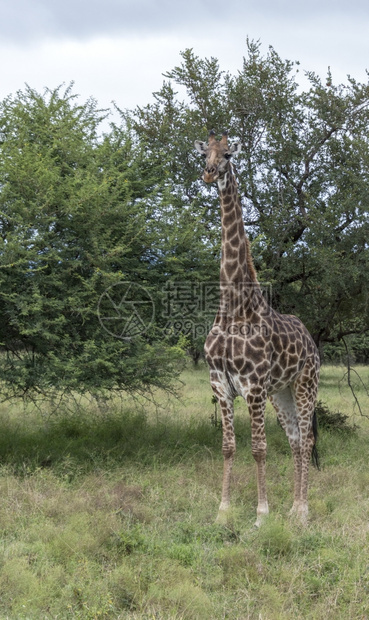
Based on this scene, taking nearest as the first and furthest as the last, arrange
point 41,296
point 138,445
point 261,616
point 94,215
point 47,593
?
point 261,616 → point 47,593 → point 41,296 → point 94,215 → point 138,445

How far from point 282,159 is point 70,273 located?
5200mm

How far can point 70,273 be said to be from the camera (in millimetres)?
8789

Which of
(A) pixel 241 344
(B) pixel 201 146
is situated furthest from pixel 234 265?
(B) pixel 201 146

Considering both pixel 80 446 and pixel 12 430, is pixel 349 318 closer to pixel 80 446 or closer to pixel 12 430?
pixel 80 446

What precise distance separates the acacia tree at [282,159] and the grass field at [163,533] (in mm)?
3406

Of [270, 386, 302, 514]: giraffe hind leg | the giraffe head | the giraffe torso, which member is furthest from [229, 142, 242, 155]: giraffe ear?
[270, 386, 302, 514]: giraffe hind leg

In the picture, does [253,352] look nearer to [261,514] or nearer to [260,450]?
[260,450]

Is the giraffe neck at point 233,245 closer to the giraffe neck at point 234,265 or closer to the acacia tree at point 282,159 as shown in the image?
the giraffe neck at point 234,265

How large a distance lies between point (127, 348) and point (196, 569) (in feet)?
13.7

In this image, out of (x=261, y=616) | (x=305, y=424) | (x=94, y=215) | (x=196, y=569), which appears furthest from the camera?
(x=94, y=215)

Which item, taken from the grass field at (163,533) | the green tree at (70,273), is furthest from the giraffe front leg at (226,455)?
the green tree at (70,273)

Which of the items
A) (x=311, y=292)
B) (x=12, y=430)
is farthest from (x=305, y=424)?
(x=12, y=430)

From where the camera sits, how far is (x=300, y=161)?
11516 millimetres

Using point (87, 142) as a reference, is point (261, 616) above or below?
below
